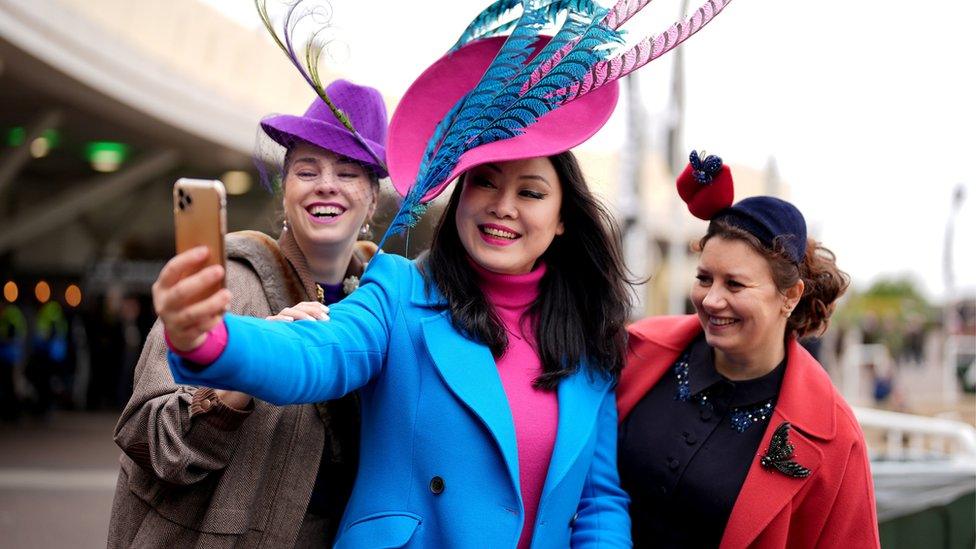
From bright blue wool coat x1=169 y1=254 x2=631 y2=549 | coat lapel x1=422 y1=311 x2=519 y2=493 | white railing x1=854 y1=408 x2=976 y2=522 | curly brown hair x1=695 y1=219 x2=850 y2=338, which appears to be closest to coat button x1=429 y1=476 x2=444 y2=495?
bright blue wool coat x1=169 y1=254 x2=631 y2=549

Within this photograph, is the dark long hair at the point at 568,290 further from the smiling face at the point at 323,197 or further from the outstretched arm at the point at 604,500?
the smiling face at the point at 323,197

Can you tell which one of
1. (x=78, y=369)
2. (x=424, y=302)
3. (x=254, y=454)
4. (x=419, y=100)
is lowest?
(x=78, y=369)

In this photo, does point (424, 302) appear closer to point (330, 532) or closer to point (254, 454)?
point (254, 454)

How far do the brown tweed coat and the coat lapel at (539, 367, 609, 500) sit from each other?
22.2 inches

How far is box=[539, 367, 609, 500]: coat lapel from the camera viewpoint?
2156 millimetres

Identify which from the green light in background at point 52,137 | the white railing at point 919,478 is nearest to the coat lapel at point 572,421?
the white railing at point 919,478

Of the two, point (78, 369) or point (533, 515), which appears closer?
point (533, 515)

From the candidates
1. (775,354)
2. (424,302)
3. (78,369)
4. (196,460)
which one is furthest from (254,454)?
(78,369)

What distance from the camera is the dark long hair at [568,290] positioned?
228 centimetres

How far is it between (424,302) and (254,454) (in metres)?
0.54

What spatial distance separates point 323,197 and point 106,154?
12549 mm

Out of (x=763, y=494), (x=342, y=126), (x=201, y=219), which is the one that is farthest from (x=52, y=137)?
(x=201, y=219)

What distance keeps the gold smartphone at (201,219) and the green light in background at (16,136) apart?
11393mm

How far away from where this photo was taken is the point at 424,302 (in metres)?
2.23
